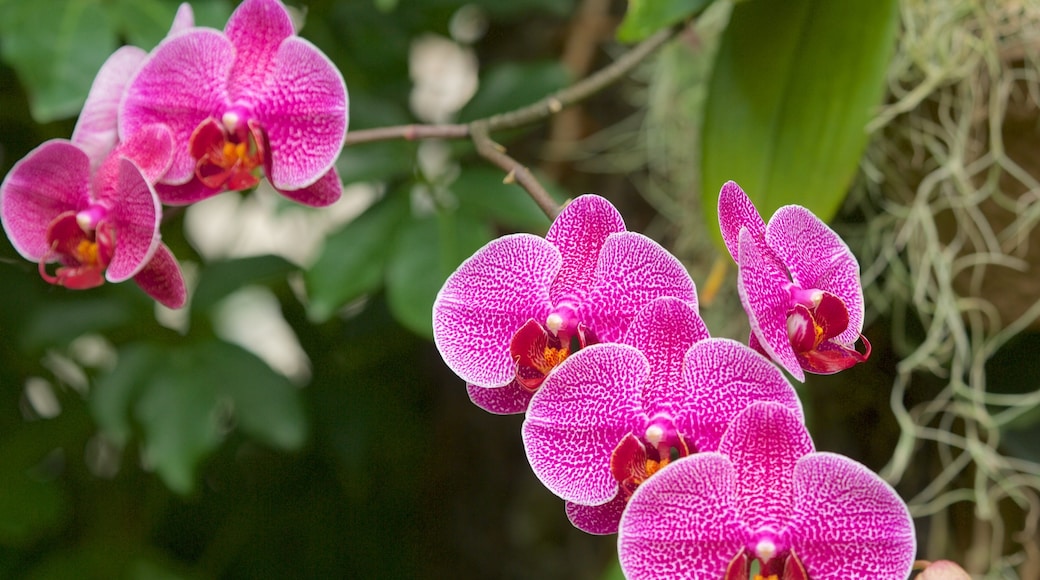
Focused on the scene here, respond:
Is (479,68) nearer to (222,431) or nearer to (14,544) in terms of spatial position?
(222,431)

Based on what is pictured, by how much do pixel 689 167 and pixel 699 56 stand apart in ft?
0.37

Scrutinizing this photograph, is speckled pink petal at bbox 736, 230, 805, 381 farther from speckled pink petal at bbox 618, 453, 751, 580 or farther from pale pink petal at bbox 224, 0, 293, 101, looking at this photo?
pale pink petal at bbox 224, 0, 293, 101

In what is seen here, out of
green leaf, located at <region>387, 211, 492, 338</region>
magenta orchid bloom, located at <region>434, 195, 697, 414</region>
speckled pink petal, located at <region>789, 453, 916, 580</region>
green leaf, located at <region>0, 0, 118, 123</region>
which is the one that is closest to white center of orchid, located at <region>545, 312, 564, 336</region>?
magenta orchid bloom, located at <region>434, 195, 697, 414</region>

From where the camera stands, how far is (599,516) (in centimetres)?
37

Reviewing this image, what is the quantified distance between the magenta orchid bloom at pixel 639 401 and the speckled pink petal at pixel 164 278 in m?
0.21

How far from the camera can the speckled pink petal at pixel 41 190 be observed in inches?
17.3

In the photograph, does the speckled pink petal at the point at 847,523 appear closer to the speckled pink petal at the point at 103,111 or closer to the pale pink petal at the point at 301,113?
the pale pink petal at the point at 301,113

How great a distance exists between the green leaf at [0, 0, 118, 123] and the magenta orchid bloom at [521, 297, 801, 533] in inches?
20.0

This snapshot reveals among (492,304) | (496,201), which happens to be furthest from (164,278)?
(496,201)

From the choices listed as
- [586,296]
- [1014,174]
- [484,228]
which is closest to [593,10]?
[484,228]

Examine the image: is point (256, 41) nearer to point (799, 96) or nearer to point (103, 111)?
point (103, 111)

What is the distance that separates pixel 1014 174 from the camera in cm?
71

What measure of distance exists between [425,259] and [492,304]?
39 cm

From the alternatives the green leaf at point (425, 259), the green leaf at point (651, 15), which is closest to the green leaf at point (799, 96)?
the green leaf at point (651, 15)
